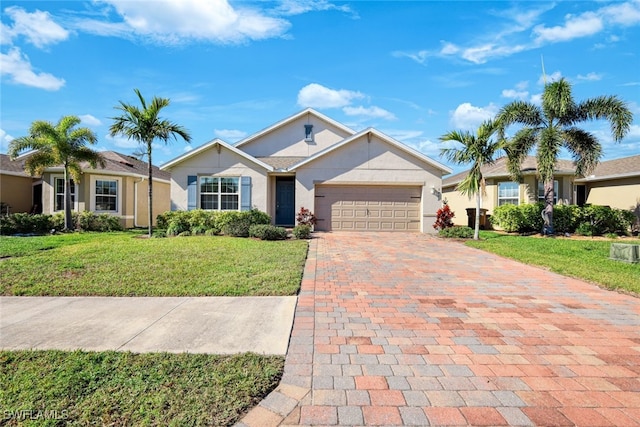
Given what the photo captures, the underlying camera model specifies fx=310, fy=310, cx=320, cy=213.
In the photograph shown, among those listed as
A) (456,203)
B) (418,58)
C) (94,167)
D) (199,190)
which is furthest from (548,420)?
(456,203)

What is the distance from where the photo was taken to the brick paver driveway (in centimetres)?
240

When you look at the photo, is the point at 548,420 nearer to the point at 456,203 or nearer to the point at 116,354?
the point at 116,354

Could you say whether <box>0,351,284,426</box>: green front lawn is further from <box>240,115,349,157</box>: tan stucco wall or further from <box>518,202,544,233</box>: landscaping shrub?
<box>518,202,544,233</box>: landscaping shrub

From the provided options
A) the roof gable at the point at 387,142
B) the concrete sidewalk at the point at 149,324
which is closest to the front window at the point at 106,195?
the roof gable at the point at 387,142

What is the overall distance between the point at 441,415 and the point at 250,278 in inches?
183

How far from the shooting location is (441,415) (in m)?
2.34

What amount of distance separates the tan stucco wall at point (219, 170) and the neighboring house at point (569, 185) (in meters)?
12.5

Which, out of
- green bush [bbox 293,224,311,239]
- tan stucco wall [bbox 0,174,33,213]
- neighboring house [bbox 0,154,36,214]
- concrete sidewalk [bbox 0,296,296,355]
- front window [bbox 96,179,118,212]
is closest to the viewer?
concrete sidewalk [bbox 0,296,296,355]

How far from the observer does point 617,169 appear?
18438 mm

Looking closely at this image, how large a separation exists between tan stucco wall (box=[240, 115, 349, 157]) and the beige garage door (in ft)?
14.3

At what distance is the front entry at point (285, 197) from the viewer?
16875 millimetres

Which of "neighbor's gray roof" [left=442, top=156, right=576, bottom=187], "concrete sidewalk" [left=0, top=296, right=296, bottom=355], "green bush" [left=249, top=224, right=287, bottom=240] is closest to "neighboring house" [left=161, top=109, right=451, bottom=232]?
"green bush" [left=249, top=224, right=287, bottom=240]

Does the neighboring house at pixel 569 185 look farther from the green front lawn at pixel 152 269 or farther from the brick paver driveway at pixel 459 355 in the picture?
the green front lawn at pixel 152 269

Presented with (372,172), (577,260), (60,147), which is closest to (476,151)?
(372,172)
